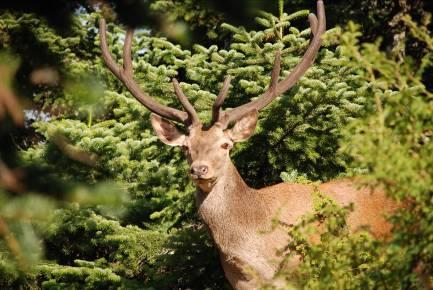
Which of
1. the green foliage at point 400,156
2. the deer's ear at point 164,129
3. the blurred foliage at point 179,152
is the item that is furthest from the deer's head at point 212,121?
the green foliage at point 400,156

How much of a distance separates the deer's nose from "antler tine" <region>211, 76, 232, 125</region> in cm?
58

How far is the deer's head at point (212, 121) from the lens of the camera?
5.90 m

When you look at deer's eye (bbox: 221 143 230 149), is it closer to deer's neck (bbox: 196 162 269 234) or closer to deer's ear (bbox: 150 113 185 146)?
deer's neck (bbox: 196 162 269 234)

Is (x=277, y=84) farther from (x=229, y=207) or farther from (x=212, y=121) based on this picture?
(x=229, y=207)

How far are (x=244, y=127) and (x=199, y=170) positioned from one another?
0.84m

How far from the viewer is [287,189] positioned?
6227mm

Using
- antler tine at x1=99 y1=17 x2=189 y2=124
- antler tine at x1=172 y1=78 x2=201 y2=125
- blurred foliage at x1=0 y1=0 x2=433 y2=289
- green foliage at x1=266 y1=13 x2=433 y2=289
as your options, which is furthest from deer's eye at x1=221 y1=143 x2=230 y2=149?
green foliage at x1=266 y1=13 x2=433 y2=289

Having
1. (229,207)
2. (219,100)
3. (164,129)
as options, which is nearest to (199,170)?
(229,207)

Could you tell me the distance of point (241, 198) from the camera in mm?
6047

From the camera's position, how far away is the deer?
578 centimetres

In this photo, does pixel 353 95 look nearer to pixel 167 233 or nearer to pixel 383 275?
pixel 167 233

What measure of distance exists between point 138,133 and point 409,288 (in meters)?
4.56

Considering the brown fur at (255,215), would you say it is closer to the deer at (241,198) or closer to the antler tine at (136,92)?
the deer at (241,198)

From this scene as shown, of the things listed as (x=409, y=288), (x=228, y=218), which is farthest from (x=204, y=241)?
(x=409, y=288)
